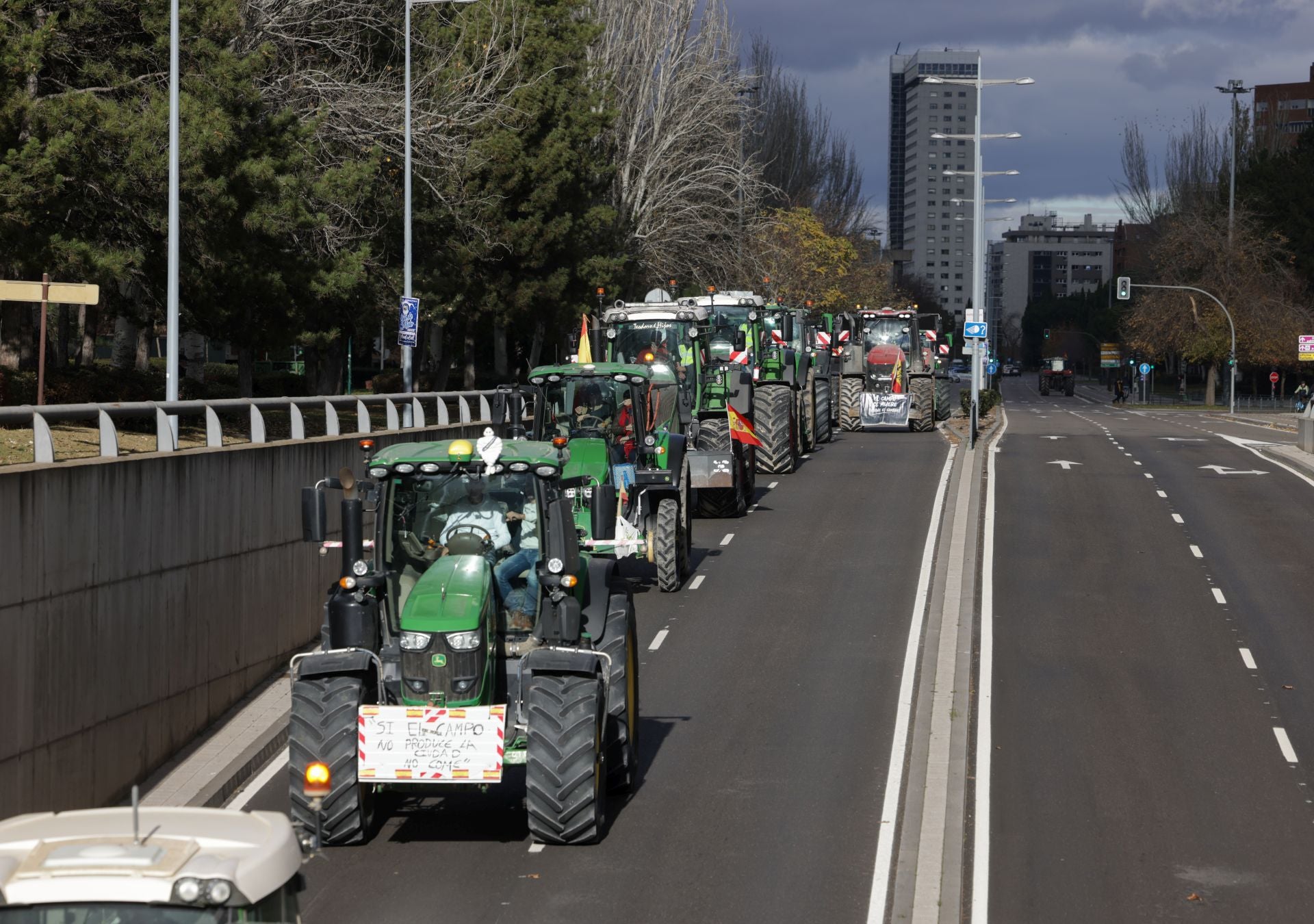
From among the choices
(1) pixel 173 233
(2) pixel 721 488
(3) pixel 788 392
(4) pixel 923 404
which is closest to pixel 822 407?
(4) pixel 923 404

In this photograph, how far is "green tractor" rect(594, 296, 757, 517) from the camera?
83.5 ft

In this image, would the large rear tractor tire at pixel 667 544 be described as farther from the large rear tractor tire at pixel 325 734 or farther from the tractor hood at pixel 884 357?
the tractor hood at pixel 884 357

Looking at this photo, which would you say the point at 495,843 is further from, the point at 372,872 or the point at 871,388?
the point at 871,388

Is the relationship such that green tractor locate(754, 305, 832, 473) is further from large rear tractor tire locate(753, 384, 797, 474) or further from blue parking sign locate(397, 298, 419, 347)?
blue parking sign locate(397, 298, 419, 347)

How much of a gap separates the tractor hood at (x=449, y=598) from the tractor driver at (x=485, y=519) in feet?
1.46

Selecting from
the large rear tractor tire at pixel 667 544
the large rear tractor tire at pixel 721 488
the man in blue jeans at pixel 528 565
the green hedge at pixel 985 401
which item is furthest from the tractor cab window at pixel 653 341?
the green hedge at pixel 985 401

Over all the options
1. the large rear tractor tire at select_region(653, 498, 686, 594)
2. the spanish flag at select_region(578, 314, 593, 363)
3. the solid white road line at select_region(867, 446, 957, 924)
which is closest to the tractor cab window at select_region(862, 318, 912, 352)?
the solid white road line at select_region(867, 446, 957, 924)

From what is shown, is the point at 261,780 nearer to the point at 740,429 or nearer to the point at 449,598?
the point at 449,598

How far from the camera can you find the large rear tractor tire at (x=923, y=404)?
44750 millimetres

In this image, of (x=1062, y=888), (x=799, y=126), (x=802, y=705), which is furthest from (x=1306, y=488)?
(x=799, y=126)

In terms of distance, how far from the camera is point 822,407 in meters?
39.6

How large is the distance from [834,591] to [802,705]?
5.80 meters

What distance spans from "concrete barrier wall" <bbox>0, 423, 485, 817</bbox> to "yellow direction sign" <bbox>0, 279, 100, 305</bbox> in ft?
6.05

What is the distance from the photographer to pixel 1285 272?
291ft
